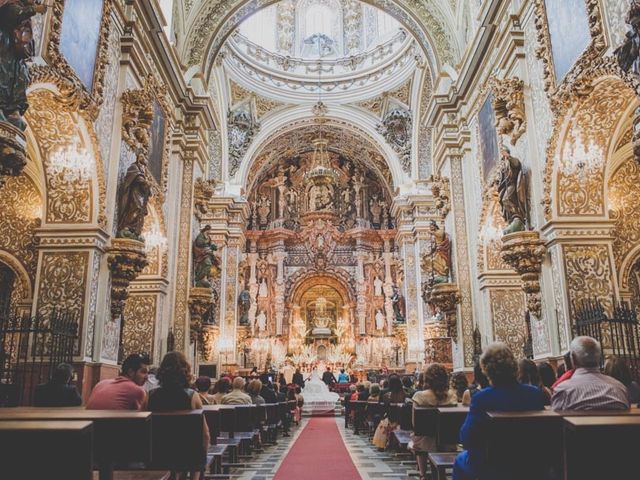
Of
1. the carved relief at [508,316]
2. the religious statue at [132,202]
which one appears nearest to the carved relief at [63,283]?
the religious statue at [132,202]

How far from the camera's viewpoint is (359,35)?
22609 millimetres

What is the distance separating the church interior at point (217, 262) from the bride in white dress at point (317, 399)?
0.22 ft

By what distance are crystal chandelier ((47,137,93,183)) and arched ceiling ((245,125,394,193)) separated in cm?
1433

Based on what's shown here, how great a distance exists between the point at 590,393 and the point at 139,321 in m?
8.31

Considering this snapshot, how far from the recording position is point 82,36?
7.03 m

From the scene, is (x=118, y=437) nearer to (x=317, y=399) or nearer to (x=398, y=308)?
(x=317, y=399)

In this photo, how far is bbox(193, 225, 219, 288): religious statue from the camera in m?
11.7

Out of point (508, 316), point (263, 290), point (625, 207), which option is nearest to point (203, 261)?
point (508, 316)

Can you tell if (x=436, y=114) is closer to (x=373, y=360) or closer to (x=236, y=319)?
(x=236, y=319)

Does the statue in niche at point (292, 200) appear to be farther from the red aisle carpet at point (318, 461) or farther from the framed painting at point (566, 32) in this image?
the framed painting at point (566, 32)

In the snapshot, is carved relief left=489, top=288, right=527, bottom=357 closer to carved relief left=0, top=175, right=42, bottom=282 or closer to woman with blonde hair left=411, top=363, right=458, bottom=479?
woman with blonde hair left=411, top=363, right=458, bottom=479

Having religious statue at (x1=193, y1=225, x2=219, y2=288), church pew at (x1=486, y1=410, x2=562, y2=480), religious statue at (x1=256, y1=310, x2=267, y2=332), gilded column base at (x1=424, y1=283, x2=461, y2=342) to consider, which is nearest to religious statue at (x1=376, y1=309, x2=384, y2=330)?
religious statue at (x1=256, y1=310, x2=267, y2=332)

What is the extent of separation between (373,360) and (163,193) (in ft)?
49.6

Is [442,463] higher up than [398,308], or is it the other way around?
[398,308]
